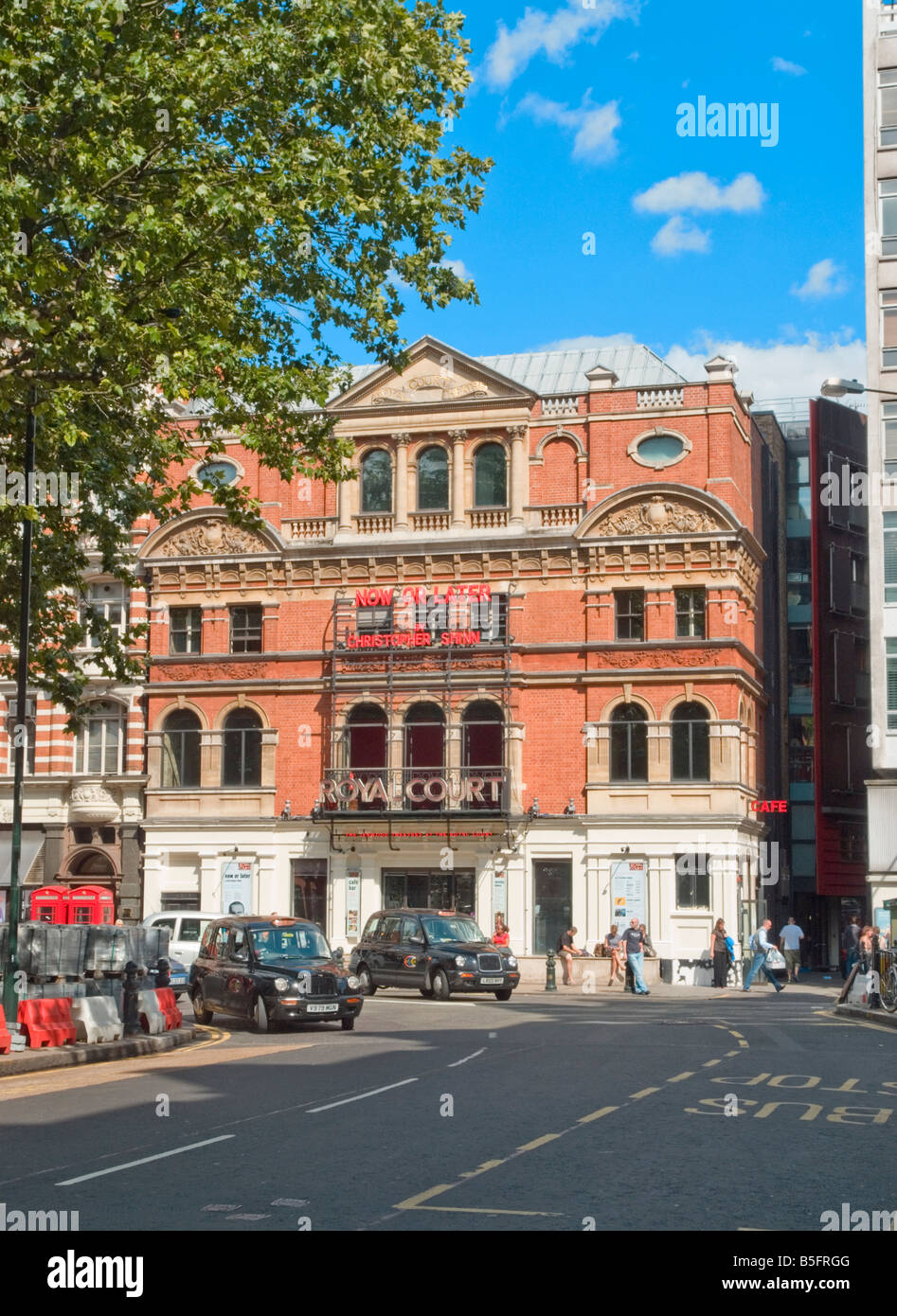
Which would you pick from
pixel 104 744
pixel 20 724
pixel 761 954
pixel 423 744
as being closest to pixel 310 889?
pixel 423 744

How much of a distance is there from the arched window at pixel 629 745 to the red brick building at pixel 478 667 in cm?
7

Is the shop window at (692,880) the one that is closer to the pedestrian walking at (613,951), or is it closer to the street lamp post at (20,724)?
the pedestrian walking at (613,951)

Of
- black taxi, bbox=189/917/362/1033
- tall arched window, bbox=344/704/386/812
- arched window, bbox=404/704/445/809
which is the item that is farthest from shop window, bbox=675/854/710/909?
black taxi, bbox=189/917/362/1033

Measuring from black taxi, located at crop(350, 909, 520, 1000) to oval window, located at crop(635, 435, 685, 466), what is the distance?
54.5 feet

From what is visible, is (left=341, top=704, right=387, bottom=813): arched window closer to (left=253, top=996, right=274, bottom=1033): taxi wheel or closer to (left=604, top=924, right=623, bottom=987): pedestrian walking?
(left=604, top=924, right=623, bottom=987): pedestrian walking

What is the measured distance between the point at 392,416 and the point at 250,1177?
38.0 m

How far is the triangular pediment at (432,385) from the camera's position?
150 feet

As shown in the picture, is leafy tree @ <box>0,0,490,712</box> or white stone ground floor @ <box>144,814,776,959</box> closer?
leafy tree @ <box>0,0,490,712</box>

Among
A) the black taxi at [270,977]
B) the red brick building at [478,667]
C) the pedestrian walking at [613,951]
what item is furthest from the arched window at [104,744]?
the black taxi at [270,977]

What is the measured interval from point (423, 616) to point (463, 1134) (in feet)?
112

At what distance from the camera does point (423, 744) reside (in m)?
46.0

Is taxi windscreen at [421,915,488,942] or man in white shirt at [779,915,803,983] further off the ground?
taxi windscreen at [421,915,488,942]

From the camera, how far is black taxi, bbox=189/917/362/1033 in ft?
78.8

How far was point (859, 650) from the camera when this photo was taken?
187 feet
